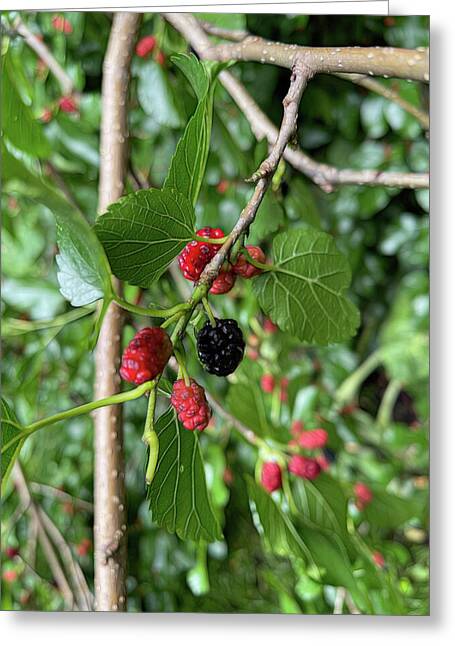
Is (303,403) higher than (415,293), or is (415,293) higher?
(415,293)

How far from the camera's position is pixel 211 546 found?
1.20 metres

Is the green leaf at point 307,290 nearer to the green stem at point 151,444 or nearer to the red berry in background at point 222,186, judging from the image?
the green stem at point 151,444

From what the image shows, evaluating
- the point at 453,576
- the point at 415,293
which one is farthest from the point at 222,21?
the point at 453,576

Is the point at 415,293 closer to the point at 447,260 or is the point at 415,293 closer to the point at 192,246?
the point at 447,260

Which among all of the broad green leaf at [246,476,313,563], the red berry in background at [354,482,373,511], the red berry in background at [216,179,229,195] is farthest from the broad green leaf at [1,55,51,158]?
the red berry in background at [354,482,373,511]

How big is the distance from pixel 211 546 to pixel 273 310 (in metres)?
0.60

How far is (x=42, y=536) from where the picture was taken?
43.0 inches

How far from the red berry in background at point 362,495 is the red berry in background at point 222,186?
47cm

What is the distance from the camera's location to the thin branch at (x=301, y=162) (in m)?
0.86

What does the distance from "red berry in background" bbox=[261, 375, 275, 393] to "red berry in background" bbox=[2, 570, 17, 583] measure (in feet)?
1.40

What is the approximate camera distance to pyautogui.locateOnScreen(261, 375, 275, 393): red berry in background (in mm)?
1172

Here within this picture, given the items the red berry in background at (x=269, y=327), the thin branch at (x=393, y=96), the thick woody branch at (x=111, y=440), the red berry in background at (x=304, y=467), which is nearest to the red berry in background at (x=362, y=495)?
the red berry in background at (x=304, y=467)

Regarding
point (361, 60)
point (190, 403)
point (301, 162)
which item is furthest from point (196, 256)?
point (301, 162)

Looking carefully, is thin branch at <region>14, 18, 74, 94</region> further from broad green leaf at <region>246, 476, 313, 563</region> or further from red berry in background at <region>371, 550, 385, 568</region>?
red berry in background at <region>371, 550, 385, 568</region>
